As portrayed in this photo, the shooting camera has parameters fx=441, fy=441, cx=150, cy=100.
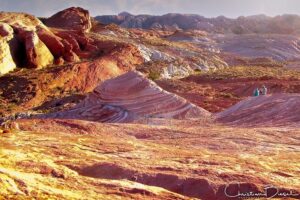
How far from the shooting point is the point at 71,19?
4741cm

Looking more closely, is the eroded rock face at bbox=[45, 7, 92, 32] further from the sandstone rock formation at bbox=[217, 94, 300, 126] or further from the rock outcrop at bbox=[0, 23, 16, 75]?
the sandstone rock formation at bbox=[217, 94, 300, 126]

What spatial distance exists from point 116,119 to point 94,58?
21.3 meters

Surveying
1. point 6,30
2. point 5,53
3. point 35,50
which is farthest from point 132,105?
point 6,30

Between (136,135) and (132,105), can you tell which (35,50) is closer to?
(132,105)

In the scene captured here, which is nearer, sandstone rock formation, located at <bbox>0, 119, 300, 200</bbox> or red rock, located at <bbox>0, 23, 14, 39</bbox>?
sandstone rock formation, located at <bbox>0, 119, 300, 200</bbox>

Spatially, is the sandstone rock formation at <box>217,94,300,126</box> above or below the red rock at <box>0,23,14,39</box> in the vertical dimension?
below

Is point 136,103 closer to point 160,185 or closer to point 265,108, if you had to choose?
point 265,108

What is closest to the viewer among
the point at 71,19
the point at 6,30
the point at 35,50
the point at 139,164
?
the point at 139,164

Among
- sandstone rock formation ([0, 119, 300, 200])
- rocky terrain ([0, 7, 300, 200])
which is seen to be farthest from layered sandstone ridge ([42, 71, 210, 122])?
sandstone rock formation ([0, 119, 300, 200])

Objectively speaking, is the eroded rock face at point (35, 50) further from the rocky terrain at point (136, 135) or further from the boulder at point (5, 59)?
the boulder at point (5, 59)

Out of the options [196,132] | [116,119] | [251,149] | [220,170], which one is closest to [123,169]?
[220,170]

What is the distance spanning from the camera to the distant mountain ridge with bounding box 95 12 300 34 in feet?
301

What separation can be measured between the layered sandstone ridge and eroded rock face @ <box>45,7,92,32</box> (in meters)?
32.9

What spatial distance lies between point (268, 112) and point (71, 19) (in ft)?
128
